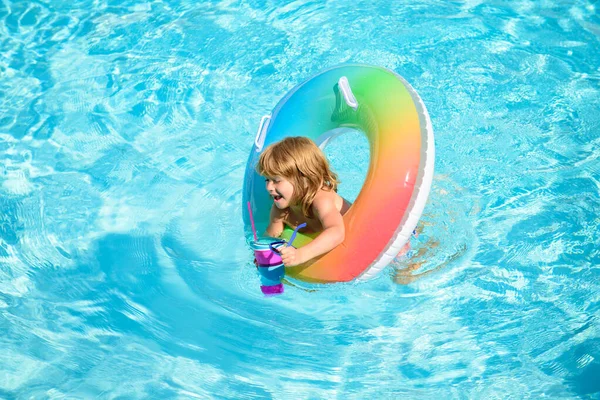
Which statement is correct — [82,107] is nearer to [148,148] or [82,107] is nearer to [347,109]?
[148,148]

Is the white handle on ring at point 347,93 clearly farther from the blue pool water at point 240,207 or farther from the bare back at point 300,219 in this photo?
the blue pool water at point 240,207

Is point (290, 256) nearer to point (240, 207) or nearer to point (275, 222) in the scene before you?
point (275, 222)

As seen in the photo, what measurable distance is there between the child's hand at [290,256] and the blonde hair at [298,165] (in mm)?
324

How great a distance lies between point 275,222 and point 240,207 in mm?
1000

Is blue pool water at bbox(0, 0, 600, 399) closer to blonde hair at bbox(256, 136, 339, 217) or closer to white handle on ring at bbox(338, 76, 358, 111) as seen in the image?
blonde hair at bbox(256, 136, 339, 217)

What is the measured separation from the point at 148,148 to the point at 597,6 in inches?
162

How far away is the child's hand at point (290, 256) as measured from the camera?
3.46 metres

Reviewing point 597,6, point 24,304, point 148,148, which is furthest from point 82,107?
point 597,6

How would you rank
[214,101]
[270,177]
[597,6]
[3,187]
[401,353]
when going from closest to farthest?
[270,177], [401,353], [3,187], [214,101], [597,6]

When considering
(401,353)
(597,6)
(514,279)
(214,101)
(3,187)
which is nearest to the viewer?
(401,353)

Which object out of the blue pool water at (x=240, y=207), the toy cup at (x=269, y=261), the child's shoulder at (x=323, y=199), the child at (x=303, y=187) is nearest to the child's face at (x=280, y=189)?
the child at (x=303, y=187)

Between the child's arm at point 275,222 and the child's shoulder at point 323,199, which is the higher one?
the child's shoulder at point 323,199

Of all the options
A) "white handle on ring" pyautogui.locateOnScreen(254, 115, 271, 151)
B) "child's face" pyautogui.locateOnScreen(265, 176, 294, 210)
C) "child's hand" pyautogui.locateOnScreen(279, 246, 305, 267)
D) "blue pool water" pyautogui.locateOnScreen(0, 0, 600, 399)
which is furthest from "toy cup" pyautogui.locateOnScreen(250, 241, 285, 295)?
"white handle on ring" pyautogui.locateOnScreen(254, 115, 271, 151)

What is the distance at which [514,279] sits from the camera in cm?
421
